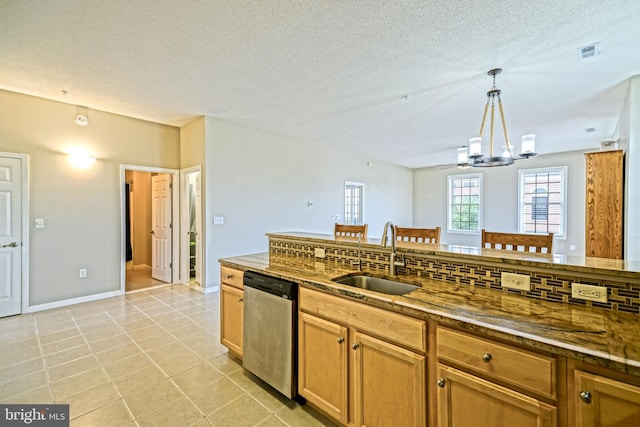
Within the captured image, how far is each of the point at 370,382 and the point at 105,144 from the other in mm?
4718

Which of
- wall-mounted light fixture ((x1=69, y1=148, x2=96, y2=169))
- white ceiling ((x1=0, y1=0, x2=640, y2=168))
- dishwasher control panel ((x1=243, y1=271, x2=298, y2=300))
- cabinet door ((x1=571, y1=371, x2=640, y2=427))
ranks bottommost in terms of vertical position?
cabinet door ((x1=571, y1=371, x2=640, y2=427))

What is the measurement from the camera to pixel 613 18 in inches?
81.7

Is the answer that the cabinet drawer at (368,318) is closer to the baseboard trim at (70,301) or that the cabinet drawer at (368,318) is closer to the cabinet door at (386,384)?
the cabinet door at (386,384)

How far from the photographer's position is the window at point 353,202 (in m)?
7.17

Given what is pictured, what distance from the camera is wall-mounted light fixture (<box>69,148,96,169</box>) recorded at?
3930 millimetres

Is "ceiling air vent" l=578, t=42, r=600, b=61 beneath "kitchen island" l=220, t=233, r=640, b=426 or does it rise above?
above

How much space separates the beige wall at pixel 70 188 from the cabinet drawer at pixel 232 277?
9.51 feet

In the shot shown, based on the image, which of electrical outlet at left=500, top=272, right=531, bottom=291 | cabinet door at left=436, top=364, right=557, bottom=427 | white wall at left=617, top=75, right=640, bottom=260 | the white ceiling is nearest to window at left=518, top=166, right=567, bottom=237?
the white ceiling

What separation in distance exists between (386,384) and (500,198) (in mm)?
7786

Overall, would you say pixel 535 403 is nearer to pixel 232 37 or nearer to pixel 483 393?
pixel 483 393

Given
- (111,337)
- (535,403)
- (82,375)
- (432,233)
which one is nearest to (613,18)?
(432,233)

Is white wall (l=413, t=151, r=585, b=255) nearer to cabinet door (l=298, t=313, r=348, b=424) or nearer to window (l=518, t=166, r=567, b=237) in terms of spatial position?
window (l=518, t=166, r=567, b=237)

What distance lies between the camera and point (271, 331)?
6.47 ft

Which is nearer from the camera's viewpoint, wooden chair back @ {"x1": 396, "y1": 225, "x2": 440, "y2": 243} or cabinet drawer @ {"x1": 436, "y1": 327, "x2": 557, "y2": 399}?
cabinet drawer @ {"x1": 436, "y1": 327, "x2": 557, "y2": 399}
